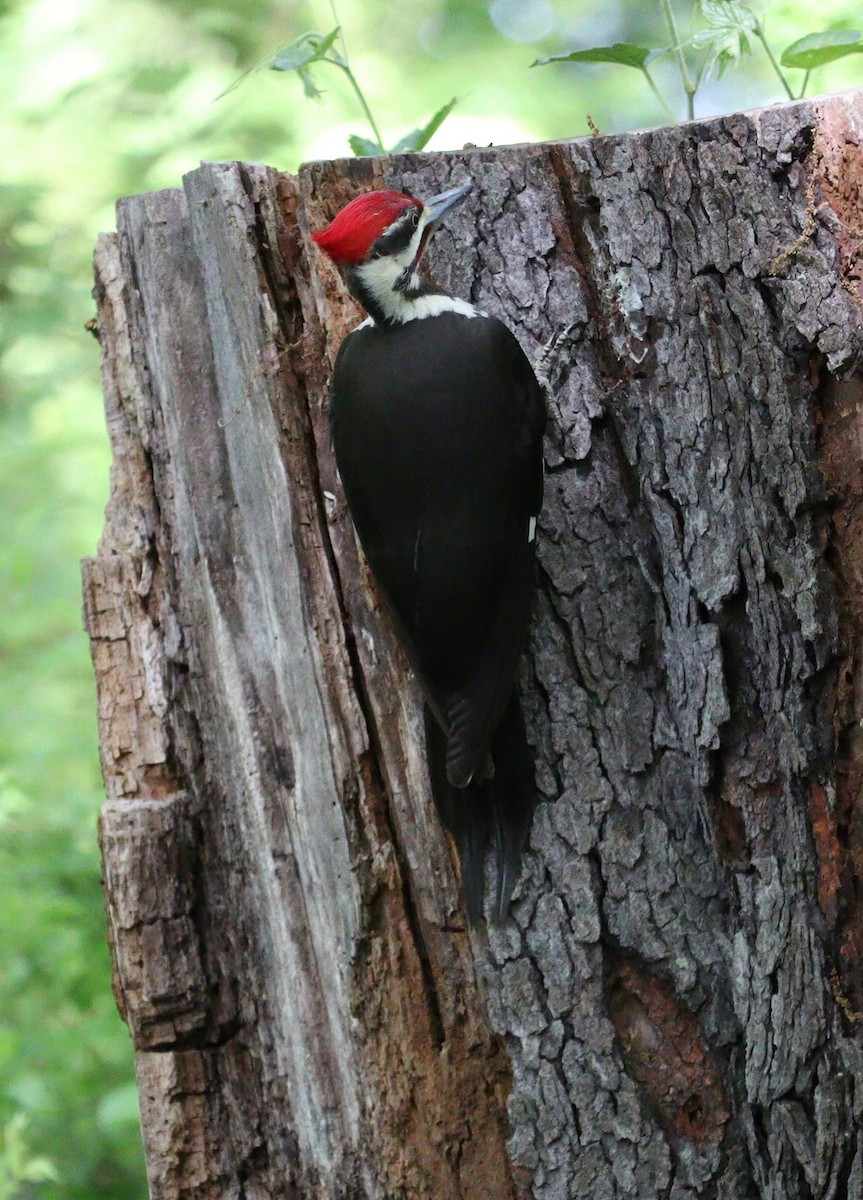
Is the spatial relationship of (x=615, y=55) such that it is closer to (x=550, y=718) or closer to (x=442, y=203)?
(x=442, y=203)

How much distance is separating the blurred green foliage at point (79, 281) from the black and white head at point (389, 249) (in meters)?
1.50

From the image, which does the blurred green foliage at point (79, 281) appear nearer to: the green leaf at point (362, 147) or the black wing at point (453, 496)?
the green leaf at point (362, 147)

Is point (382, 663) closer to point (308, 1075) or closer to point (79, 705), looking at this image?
point (308, 1075)

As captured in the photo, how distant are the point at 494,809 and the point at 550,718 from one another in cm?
16

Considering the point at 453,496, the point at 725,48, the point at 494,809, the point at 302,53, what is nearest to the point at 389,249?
the point at 453,496

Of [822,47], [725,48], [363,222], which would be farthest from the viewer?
[725,48]

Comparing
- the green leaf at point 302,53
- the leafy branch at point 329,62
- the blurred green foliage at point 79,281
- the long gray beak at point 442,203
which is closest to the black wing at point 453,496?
the long gray beak at point 442,203

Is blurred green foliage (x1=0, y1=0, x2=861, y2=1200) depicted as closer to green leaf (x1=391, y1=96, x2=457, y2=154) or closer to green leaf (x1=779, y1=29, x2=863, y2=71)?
green leaf (x1=391, y1=96, x2=457, y2=154)

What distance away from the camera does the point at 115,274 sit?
6.59 feet

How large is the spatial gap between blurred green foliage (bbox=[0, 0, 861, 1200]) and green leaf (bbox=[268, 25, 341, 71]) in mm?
1060

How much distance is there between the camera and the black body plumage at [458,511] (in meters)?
1.73

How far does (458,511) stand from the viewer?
5.75 feet

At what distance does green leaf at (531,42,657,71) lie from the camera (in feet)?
6.27

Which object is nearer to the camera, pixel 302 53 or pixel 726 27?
pixel 726 27
